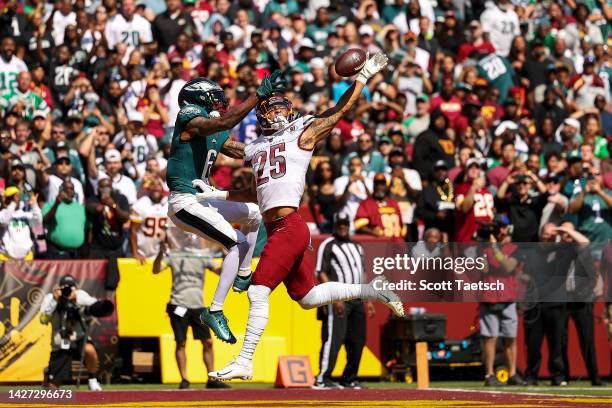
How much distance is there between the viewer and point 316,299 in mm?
11594

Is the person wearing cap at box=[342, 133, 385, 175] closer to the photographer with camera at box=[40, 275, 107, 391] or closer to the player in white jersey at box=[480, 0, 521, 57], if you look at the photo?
the player in white jersey at box=[480, 0, 521, 57]

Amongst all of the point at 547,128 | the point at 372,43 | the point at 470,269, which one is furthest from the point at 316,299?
the point at 372,43

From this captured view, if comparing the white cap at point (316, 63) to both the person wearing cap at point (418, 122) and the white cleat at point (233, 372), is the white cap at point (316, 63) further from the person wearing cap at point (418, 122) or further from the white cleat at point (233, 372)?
the white cleat at point (233, 372)

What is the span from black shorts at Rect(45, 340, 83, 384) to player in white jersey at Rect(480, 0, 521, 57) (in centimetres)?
1056

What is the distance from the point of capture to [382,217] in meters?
18.4

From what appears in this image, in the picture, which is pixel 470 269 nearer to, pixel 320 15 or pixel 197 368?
pixel 197 368

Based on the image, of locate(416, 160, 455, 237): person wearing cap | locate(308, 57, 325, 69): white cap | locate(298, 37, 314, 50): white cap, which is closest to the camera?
locate(416, 160, 455, 237): person wearing cap

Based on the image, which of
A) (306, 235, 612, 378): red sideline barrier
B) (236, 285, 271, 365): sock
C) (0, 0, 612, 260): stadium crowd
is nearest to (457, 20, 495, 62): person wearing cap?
(0, 0, 612, 260): stadium crowd

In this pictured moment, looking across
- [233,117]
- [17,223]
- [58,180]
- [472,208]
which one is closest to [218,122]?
[233,117]

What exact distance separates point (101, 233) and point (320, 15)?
6909 millimetres

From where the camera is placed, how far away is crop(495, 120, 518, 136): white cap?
68.2 feet

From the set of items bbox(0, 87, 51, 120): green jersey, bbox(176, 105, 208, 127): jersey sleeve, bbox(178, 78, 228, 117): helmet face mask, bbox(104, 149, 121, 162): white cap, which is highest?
bbox(0, 87, 51, 120): green jersey

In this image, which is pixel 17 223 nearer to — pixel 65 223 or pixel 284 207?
pixel 65 223

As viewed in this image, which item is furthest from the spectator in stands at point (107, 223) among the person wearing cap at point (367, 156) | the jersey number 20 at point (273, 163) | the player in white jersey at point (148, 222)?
the jersey number 20 at point (273, 163)
